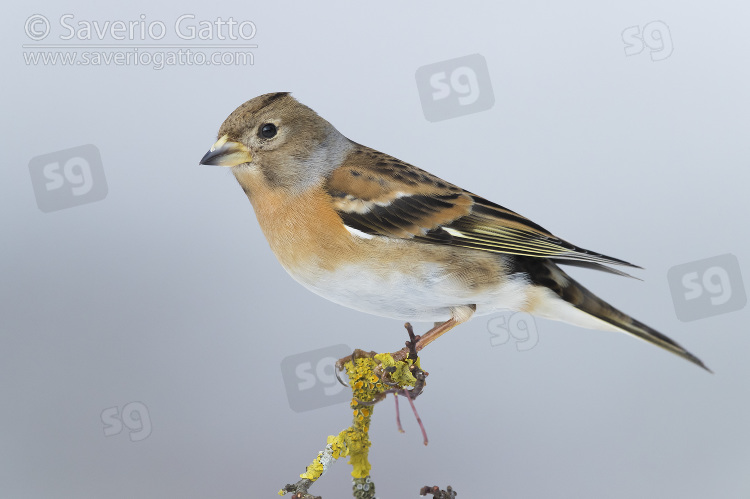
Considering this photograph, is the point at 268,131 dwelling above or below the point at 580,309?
above

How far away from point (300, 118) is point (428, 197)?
0.55 metres

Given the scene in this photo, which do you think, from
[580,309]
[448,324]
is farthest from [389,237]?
[580,309]

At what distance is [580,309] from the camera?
2789 mm

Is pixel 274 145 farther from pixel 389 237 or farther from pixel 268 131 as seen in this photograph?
pixel 389 237

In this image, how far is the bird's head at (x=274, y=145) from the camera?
8.62ft

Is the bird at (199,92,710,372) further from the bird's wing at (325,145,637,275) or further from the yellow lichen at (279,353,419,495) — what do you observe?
the yellow lichen at (279,353,419,495)

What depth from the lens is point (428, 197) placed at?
2.75 meters

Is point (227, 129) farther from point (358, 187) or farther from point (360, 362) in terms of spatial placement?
point (360, 362)

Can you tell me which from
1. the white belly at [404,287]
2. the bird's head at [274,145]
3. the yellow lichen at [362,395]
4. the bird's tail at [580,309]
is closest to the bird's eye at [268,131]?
the bird's head at [274,145]

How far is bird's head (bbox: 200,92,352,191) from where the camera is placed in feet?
8.62

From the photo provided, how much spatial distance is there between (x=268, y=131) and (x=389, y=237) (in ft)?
1.89

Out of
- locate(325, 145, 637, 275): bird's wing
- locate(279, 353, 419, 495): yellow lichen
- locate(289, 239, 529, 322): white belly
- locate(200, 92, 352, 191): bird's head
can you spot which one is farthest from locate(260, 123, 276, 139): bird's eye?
locate(279, 353, 419, 495): yellow lichen

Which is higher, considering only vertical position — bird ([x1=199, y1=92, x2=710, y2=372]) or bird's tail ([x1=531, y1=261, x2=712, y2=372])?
bird ([x1=199, y1=92, x2=710, y2=372])

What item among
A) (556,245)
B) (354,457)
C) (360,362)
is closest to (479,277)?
(556,245)
